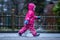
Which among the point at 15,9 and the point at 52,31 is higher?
the point at 15,9

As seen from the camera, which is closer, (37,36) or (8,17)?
(37,36)

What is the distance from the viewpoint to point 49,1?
18375mm

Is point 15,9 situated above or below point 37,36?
above

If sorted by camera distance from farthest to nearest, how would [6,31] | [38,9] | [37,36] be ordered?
[38,9] < [6,31] < [37,36]

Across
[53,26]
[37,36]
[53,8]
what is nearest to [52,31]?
[53,26]

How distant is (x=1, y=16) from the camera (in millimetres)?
17250

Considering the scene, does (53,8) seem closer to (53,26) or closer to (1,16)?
(53,26)

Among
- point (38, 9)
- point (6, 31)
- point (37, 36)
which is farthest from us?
point (38, 9)

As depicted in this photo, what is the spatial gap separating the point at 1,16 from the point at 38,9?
7.46ft

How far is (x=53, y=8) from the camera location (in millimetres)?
17625

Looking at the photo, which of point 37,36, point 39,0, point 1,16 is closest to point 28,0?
point 39,0

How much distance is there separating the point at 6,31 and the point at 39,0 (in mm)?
2923

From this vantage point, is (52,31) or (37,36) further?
(52,31)

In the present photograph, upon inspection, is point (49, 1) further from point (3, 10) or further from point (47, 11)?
point (3, 10)
